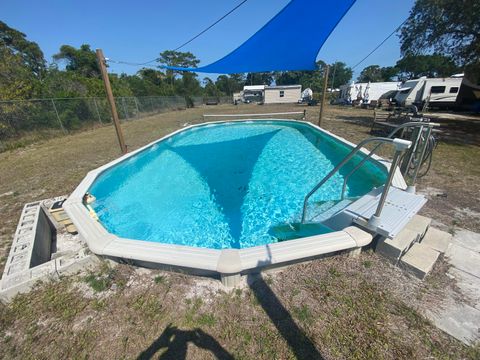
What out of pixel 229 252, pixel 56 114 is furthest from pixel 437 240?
pixel 56 114

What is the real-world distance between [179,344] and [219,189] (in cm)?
393

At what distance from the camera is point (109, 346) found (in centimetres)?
155

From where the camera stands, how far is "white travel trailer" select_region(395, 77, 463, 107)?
16.5 m

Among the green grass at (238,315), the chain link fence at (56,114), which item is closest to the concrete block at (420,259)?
the green grass at (238,315)

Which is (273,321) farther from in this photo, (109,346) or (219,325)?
(109,346)

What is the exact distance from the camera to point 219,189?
534 cm

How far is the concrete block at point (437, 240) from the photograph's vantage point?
2170mm

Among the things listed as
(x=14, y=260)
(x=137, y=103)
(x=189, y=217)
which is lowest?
(x=189, y=217)

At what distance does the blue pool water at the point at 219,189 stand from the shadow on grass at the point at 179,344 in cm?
187

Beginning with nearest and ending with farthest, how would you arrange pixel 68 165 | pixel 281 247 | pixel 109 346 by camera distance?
1. pixel 109 346
2. pixel 281 247
3. pixel 68 165

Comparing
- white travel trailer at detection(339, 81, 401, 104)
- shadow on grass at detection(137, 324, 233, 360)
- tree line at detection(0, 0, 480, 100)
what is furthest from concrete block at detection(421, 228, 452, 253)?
white travel trailer at detection(339, 81, 401, 104)

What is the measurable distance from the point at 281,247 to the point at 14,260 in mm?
2914

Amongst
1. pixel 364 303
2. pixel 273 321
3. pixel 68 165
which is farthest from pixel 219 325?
pixel 68 165

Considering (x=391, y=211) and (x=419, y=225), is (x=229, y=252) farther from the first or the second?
(x=419, y=225)
